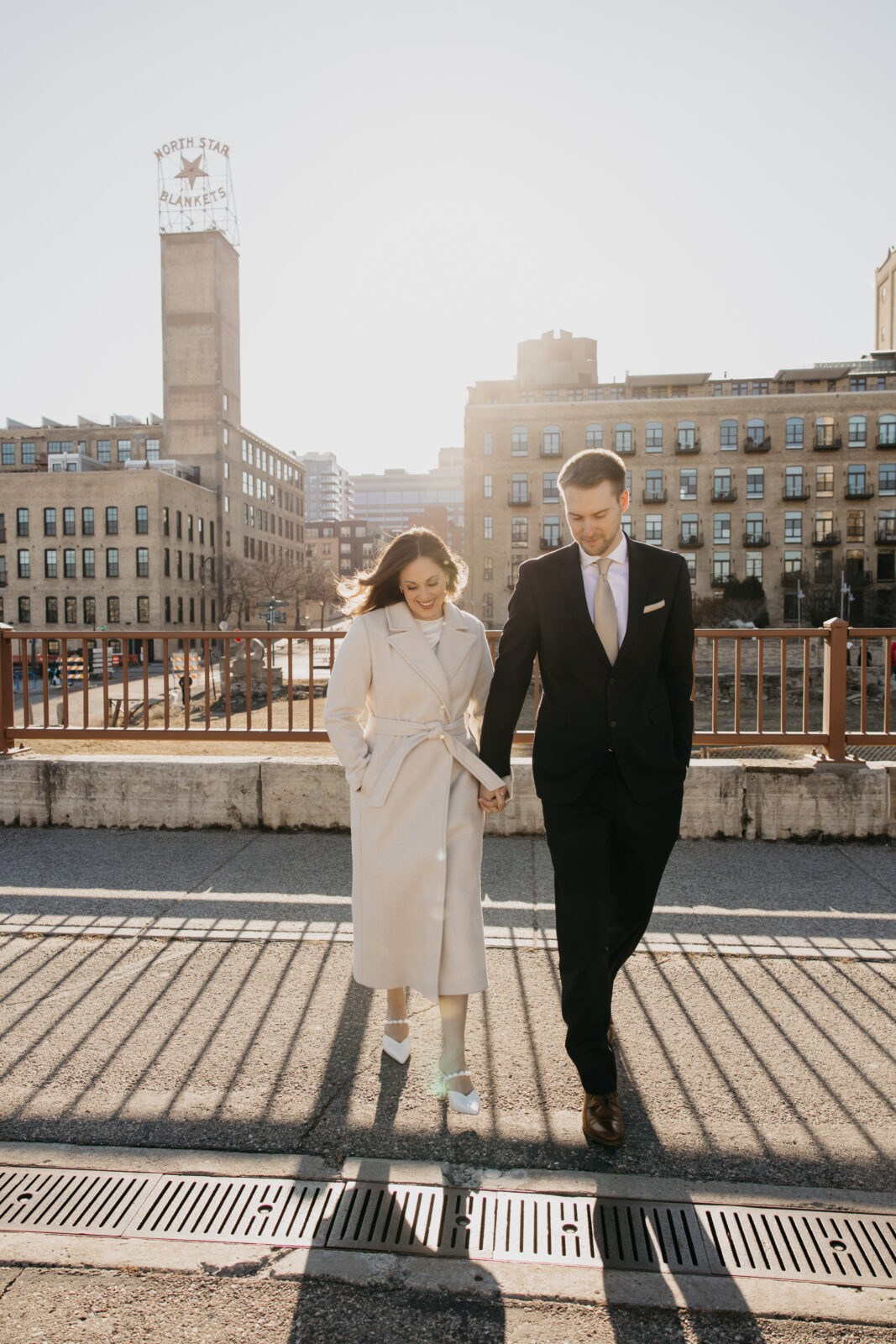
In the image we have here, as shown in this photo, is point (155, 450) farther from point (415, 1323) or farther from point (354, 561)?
point (415, 1323)

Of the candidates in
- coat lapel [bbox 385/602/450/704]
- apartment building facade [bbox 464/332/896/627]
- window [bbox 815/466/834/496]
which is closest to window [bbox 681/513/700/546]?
apartment building facade [bbox 464/332/896/627]

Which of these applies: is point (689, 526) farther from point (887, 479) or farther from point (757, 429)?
point (887, 479)

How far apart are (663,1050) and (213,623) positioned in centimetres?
7435

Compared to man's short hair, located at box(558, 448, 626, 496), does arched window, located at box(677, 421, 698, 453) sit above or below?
above

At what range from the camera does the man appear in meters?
2.88

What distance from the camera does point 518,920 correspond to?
4660 mm

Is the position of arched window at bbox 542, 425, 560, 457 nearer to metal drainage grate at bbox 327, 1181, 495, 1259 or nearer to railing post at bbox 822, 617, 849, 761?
railing post at bbox 822, 617, 849, 761

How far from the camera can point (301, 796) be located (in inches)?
253

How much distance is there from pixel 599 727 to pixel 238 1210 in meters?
1.74

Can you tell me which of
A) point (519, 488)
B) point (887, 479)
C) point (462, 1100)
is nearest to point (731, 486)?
point (887, 479)

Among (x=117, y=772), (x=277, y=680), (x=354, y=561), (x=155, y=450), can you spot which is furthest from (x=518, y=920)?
(x=354, y=561)

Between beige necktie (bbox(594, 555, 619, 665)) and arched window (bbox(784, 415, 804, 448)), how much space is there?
71074 millimetres

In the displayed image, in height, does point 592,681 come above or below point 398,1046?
above

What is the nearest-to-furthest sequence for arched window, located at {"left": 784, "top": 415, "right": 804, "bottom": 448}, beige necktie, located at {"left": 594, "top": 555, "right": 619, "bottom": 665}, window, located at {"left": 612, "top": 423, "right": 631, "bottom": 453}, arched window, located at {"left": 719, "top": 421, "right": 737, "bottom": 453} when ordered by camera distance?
beige necktie, located at {"left": 594, "top": 555, "right": 619, "bottom": 665}, arched window, located at {"left": 784, "top": 415, "right": 804, "bottom": 448}, arched window, located at {"left": 719, "top": 421, "right": 737, "bottom": 453}, window, located at {"left": 612, "top": 423, "right": 631, "bottom": 453}
